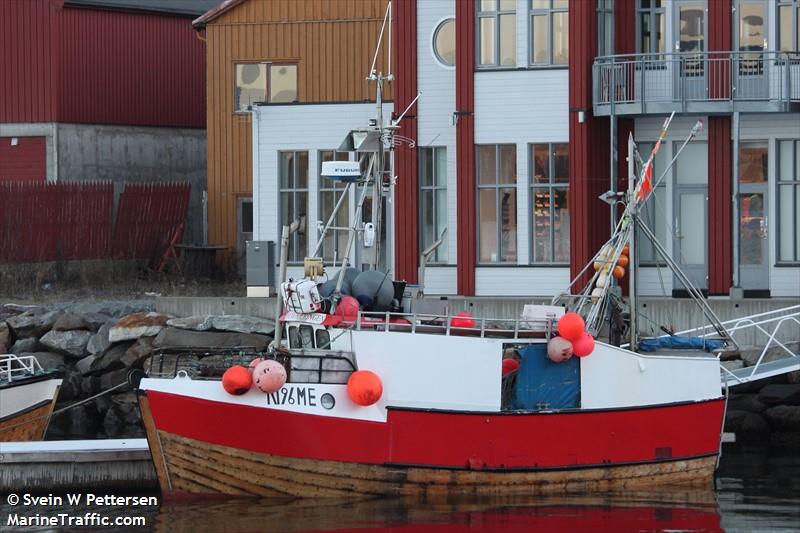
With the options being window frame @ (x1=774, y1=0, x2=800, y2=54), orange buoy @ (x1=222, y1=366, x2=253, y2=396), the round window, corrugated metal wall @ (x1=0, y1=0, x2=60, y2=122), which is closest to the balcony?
window frame @ (x1=774, y1=0, x2=800, y2=54)

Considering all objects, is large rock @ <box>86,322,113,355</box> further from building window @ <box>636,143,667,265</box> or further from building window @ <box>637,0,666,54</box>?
building window @ <box>637,0,666,54</box>

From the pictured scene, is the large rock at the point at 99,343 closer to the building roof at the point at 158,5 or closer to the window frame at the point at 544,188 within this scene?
the window frame at the point at 544,188

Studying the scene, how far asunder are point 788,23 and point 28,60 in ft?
63.7

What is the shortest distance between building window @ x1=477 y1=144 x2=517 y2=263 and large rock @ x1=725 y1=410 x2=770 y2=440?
20.1 feet

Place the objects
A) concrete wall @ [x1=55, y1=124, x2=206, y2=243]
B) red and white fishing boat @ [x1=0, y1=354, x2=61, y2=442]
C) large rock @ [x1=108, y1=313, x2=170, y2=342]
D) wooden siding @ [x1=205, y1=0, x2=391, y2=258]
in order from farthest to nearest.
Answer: concrete wall @ [x1=55, y1=124, x2=206, y2=243], wooden siding @ [x1=205, y1=0, x2=391, y2=258], large rock @ [x1=108, y1=313, x2=170, y2=342], red and white fishing boat @ [x1=0, y1=354, x2=61, y2=442]

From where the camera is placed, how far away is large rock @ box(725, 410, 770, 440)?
2528 centimetres

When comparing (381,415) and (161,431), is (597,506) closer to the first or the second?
(381,415)

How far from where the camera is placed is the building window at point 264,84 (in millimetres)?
36688

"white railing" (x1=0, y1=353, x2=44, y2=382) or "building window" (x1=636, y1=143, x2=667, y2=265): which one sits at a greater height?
"building window" (x1=636, y1=143, x2=667, y2=265)

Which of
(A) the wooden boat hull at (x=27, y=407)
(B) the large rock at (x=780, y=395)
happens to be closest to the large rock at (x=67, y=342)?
(A) the wooden boat hull at (x=27, y=407)

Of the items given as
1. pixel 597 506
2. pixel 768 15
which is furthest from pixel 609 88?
pixel 597 506

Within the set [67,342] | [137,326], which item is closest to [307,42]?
[137,326]

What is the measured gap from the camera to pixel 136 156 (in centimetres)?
4125

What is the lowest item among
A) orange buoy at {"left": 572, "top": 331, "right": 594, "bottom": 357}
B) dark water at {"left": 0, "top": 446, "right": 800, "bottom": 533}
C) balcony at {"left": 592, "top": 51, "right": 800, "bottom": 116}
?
dark water at {"left": 0, "top": 446, "right": 800, "bottom": 533}
